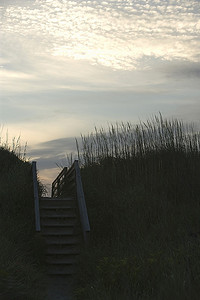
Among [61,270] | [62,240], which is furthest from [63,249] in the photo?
[61,270]

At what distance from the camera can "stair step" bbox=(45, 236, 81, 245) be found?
9451 mm

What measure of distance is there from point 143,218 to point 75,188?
206 centimetres

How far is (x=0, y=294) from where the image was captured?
5.48 meters

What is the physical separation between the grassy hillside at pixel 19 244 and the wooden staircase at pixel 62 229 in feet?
1.11

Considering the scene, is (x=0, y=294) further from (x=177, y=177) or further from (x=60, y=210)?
(x=177, y=177)

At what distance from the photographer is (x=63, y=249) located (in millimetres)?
9375

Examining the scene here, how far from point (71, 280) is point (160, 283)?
10.0ft

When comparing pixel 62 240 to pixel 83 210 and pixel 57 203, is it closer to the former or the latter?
pixel 83 210

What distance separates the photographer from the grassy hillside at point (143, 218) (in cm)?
620

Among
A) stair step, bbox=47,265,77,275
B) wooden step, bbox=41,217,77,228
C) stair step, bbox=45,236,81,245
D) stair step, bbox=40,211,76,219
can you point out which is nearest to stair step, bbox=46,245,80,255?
stair step, bbox=45,236,81,245

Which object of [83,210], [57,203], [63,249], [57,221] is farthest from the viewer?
[57,203]

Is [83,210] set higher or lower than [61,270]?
higher

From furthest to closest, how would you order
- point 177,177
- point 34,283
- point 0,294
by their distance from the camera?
point 177,177 < point 34,283 < point 0,294

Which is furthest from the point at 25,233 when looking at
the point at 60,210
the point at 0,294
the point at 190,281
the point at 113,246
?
the point at 190,281
